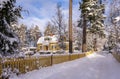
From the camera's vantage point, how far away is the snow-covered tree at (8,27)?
1194 cm

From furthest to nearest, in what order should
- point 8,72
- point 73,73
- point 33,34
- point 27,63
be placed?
point 33,34, point 73,73, point 27,63, point 8,72

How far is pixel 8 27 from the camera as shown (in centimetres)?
1251

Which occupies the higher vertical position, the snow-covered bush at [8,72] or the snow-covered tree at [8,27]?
the snow-covered tree at [8,27]

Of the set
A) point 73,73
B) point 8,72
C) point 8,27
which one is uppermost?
point 8,27

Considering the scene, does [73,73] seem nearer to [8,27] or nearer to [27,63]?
[27,63]

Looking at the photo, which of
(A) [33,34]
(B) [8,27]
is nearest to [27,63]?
(B) [8,27]

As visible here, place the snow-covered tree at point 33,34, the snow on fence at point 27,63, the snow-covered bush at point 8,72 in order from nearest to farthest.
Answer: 1. the snow-covered bush at point 8,72
2. the snow on fence at point 27,63
3. the snow-covered tree at point 33,34

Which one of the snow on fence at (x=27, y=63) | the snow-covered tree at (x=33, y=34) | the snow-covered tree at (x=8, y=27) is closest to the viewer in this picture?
the snow on fence at (x=27, y=63)

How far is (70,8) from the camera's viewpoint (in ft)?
102

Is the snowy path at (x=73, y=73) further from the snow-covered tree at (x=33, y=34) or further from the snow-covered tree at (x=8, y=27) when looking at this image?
the snow-covered tree at (x=33, y=34)

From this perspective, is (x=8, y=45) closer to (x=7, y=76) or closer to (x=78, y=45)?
(x=7, y=76)

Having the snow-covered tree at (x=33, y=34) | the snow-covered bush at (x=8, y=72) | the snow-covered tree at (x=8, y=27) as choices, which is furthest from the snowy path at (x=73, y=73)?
the snow-covered tree at (x=33, y=34)

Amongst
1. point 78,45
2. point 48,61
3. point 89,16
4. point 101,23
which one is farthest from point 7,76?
point 78,45

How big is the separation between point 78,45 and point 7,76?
71382 mm
